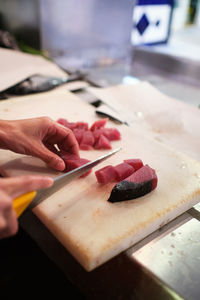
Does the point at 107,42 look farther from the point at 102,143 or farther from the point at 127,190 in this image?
the point at 127,190

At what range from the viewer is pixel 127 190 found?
110 cm

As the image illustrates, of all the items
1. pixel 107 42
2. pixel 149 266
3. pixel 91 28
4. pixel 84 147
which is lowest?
pixel 149 266

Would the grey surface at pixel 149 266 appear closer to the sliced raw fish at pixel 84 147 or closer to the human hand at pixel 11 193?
the human hand at pixel 11 193

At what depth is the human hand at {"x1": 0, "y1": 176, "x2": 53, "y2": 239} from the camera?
761 mm

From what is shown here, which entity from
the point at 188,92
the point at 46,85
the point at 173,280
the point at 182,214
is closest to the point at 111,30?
the point at 188,92

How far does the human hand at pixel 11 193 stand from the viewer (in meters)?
0.76

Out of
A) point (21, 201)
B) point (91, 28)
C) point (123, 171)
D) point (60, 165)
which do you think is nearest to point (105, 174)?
point (123, 171)

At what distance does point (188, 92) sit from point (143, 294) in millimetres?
2126

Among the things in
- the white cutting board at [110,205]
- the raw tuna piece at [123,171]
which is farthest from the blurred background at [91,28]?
the raw tuna piece at [123,171]

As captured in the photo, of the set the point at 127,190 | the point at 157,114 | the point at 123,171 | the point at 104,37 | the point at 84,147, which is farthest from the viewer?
the point at 104,37

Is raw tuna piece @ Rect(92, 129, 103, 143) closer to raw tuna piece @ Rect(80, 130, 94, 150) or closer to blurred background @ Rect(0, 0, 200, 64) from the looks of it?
raw tuna piece @ Rect(80, 130, 94, 150)

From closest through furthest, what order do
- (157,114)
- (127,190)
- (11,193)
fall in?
(11,193), (127,190), (157,114)

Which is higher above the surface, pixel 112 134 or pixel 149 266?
pixel 112 134

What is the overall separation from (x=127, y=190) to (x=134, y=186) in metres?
0.04
